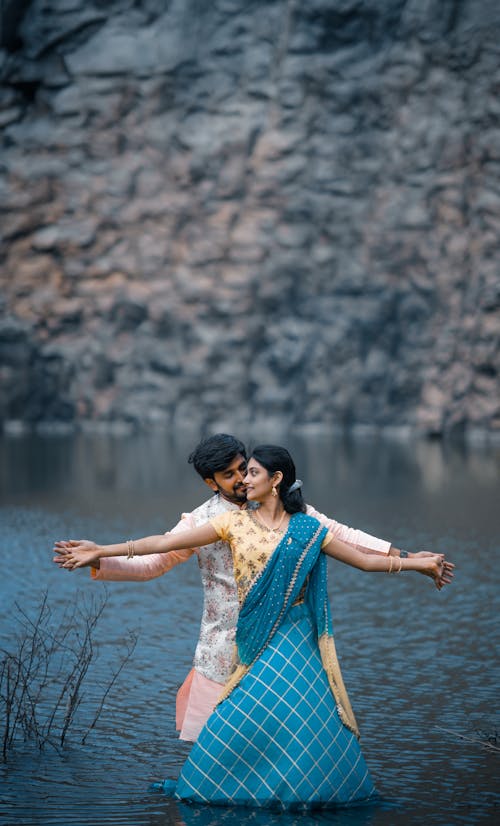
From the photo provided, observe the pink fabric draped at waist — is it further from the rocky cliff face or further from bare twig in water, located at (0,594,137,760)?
the rocky cliff face

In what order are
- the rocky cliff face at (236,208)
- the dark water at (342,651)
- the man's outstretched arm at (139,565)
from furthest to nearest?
the rocky cliff face at (236,208), the dark water at (342,651), the man's outstretched arm at (139,565)

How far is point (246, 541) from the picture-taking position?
5082 millimetres

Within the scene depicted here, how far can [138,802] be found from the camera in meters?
5.76

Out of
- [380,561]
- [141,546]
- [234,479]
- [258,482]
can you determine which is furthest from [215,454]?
[380,561]

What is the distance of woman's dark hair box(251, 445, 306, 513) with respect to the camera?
5035mm

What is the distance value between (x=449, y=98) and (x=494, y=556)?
3986 centimetres

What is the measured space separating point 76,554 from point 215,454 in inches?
28.8

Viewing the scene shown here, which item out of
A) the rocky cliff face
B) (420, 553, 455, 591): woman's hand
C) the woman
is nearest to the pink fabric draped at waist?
the woman

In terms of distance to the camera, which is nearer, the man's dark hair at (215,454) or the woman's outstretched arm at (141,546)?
the woman's outstretched arm at (141,546)

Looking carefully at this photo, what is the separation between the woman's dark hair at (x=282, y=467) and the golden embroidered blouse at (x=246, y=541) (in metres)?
0.13

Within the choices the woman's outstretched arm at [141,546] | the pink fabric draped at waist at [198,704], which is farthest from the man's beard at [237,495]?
the pink fabric draped at waist at [198,704]

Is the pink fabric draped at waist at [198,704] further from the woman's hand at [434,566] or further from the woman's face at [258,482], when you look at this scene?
the woman's hand at [434,566]

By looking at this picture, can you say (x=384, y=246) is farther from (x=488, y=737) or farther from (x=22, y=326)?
(x=488, y=737)

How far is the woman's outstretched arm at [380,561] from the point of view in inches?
200
